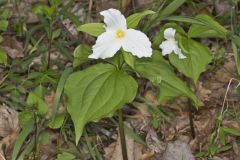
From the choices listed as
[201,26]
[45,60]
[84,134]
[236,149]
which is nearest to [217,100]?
[236,149]

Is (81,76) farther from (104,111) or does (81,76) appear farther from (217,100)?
(217,100)

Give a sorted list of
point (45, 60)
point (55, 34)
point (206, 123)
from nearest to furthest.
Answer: point (206, 123), point (45, 60), point (55, 34)

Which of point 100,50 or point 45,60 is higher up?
point 100,50

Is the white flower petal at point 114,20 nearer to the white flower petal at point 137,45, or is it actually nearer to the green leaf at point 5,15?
the white flower petal at point 137,45

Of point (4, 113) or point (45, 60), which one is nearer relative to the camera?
point (4, 113)

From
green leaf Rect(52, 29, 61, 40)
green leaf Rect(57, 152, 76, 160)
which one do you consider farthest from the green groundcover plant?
green leaf Rect(52, 29, 61, 40)

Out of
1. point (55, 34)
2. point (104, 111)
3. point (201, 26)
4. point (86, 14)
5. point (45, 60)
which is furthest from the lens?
point (86, 14)
